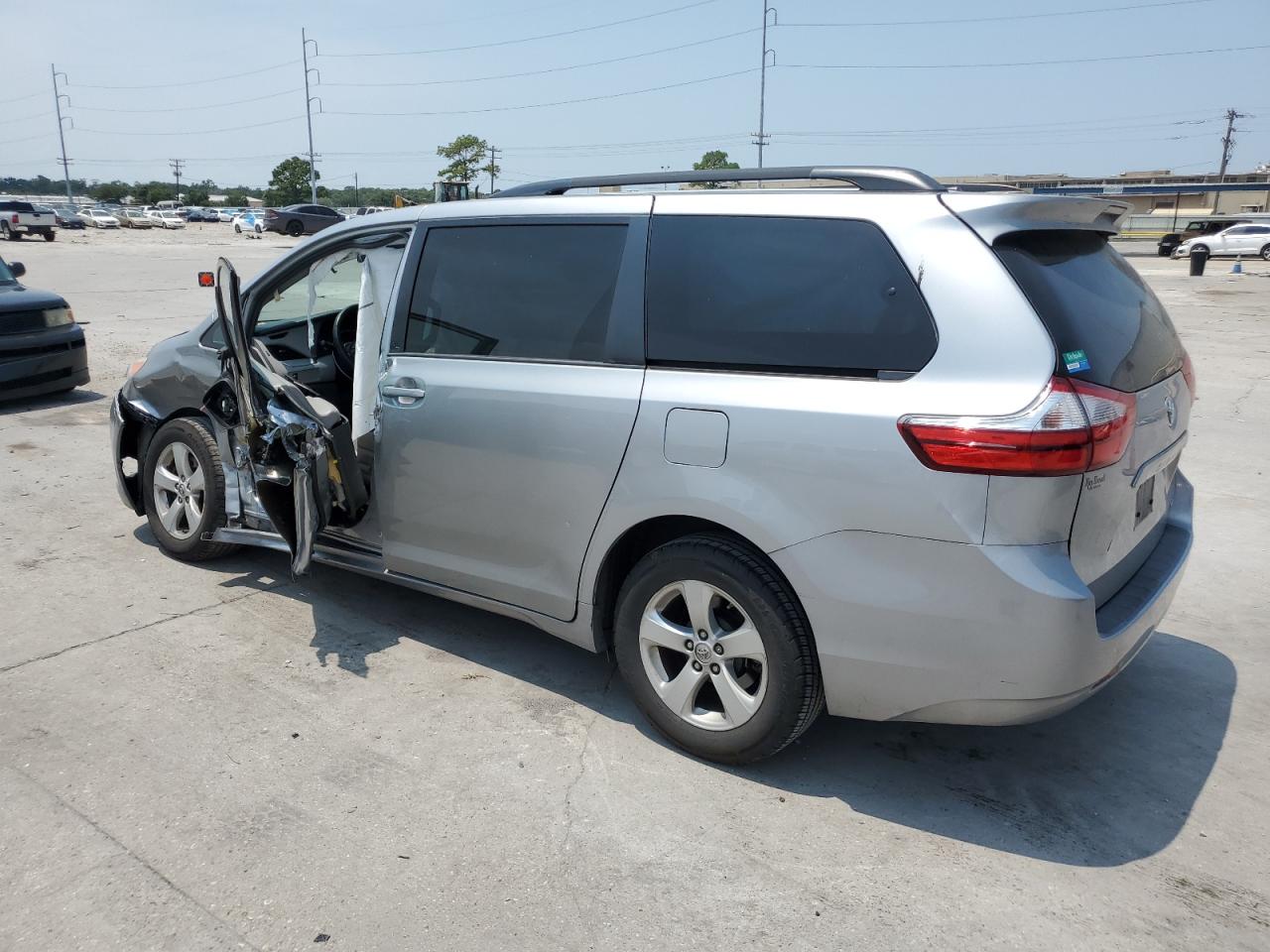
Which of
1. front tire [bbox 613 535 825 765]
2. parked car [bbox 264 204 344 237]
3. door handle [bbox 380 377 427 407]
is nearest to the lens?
front tire [bbox 613 535 825 765]

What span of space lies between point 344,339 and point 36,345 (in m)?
5.49

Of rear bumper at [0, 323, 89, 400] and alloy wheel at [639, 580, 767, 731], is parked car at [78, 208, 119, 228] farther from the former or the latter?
alloy wheel at [639, 580, 767, 731]

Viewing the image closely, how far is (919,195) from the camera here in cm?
301

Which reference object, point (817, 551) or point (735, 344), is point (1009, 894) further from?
point (735, 344)

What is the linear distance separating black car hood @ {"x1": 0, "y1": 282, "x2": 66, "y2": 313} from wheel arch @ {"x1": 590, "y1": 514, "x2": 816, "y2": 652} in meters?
7.81

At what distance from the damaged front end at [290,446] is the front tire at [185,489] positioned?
20.9 inches

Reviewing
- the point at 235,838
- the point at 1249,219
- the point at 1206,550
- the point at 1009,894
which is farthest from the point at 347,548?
the point at 1249,219

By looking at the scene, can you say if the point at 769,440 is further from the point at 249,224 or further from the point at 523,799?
the point at 249,224

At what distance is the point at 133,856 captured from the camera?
292cm

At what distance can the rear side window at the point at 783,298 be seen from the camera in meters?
2.93

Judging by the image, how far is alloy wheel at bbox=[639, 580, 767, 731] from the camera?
10.6ft

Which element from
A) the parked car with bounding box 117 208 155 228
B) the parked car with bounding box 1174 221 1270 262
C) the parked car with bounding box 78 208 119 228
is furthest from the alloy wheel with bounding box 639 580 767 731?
the parked car with bounding box 78 208 119 228

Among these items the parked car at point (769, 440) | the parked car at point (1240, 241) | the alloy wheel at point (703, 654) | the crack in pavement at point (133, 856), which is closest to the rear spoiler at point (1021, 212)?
the parked car at point (769, 440)

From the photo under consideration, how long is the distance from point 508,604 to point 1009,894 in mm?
2010
